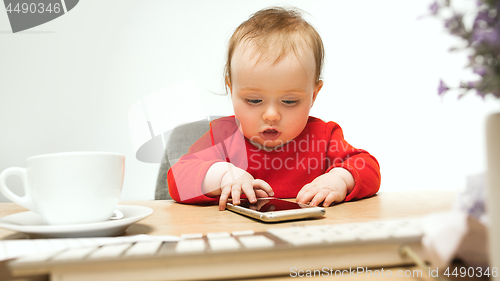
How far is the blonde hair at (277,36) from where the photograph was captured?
2.59 ft

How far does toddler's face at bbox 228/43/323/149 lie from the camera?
0.76m

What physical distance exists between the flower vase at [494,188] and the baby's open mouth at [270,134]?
0.70 metres

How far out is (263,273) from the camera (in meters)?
0.22

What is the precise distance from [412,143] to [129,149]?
0.97 meters

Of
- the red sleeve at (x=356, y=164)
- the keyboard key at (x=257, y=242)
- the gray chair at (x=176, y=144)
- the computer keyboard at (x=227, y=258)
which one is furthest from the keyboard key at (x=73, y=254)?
the gray chair at (x=176, y=144)

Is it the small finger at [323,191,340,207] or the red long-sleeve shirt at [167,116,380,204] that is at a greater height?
the red long-sleeve shirt at [167,116,380,204]

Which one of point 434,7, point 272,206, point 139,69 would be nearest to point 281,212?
point 272,206

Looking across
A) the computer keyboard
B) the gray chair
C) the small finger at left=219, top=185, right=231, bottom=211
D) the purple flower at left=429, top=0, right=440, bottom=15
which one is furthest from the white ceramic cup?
the gray chair

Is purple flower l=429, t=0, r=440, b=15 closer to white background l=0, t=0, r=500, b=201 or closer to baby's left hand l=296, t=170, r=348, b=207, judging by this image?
baby's left hand l=296, t=170, r=348, b=207

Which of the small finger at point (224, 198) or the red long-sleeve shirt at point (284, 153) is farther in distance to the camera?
the red long-sleeve shirt at point (284, 153)

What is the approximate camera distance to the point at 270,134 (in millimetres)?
882

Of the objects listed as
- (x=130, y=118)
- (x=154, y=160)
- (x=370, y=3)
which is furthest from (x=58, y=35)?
(x=370, y=3)

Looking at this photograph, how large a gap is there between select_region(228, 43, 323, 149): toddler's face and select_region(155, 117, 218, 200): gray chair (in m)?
0.32

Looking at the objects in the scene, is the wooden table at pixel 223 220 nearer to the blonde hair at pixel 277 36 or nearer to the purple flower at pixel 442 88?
the purple flower at pixel 442 88
